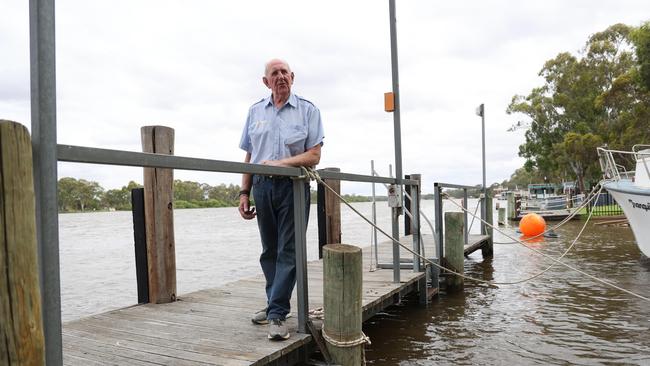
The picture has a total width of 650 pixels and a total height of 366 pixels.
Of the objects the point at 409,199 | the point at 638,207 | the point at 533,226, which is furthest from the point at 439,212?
the point at 533,226

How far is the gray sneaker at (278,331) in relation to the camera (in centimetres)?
323

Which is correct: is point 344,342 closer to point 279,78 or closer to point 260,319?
point 260,319

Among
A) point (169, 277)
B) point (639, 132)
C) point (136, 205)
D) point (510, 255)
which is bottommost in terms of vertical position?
point (510, 255)

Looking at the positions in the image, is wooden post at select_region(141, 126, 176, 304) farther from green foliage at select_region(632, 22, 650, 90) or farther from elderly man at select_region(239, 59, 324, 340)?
green foliage at select_region(632, 22, 650, 90)

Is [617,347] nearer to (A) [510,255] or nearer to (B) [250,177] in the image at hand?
(B) [250,177]

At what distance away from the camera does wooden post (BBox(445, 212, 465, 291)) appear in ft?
25.0

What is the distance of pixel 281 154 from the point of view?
133 inches

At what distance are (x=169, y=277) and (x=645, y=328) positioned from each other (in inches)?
203

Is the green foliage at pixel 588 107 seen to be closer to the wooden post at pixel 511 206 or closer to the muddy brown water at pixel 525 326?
the wooden post at pixel 511 206

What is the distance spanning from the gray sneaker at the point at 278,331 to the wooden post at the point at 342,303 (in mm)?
315

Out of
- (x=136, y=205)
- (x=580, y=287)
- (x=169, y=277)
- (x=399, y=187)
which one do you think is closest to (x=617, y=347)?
(x=399, y=187)

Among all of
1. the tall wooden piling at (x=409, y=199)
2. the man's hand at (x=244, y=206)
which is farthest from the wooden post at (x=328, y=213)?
the man's hand at (x=244, y=206)

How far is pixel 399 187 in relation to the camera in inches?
217

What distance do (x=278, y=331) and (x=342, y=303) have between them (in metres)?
0.45
